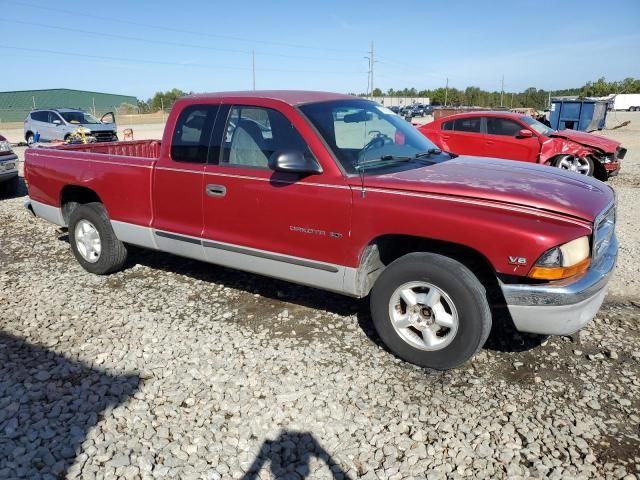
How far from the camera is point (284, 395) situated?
128 inches

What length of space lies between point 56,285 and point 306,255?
298cm

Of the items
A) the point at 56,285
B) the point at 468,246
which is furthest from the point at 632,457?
the point at 56,285

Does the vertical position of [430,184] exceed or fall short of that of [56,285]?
it exceeds it

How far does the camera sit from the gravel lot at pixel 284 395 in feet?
8.79

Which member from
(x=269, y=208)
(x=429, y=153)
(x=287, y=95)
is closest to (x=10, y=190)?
(x=287, y=95)

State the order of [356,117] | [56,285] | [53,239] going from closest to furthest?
1. [356,117]
2. [56,285]
3. [53,239]

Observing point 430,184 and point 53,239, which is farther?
point 53,239

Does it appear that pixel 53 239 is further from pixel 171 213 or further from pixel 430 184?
pixel 430 184

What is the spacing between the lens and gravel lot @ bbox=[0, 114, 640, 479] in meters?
2.68

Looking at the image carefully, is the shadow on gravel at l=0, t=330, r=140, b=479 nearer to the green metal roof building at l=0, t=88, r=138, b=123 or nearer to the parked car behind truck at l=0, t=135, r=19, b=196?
the parked car behind truck at l=0, t=135, r=19, b=196

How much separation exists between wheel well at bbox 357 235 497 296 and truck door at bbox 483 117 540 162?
307 inches

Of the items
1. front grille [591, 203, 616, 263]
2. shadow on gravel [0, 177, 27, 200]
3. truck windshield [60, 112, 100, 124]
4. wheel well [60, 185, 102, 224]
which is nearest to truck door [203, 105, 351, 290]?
front grille [591, 203, 616, 263]

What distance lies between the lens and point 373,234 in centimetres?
345

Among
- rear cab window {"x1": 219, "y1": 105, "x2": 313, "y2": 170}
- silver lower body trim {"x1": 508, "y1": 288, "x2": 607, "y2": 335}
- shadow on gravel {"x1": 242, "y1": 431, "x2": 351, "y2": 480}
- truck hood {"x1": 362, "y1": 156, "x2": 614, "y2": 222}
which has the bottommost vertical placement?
shadow on gravel {"x1": 242, "y1": 431, "x2": 351, "y2": 480}
